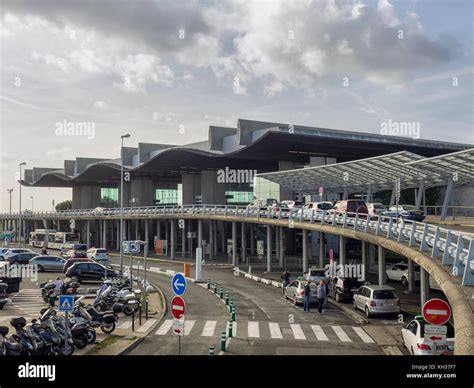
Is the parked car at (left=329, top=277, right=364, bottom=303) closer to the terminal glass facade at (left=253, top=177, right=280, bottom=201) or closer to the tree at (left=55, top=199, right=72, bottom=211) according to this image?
the terminal glass facade at (left=253, top=177, right=280, bottom=201)

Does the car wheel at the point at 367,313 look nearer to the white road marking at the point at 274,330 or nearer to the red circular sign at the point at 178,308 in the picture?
the white road marking at the point at 274,330

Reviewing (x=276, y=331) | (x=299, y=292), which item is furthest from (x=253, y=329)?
(x=299, y=292)

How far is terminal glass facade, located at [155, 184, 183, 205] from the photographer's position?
110m

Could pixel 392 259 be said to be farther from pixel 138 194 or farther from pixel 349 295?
pixel 138 194

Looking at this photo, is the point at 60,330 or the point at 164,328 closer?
the point at 60,330

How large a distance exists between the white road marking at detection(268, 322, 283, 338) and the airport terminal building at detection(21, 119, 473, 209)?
35.9m

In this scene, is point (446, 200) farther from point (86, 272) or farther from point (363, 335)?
point (86, 272)

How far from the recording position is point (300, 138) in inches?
2330

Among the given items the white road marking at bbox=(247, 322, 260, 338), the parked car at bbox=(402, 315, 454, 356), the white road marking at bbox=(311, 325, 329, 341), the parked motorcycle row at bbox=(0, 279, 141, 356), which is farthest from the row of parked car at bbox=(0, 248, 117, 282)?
the parked car at bbox=(402, 315, 454, 356)

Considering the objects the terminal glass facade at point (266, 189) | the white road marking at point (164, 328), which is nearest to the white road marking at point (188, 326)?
the white road marking at point (164, 328)

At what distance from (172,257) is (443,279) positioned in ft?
157

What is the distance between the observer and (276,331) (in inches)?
859

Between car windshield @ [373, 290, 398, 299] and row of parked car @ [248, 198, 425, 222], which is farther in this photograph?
row of parked car @ [248, 198, 425, 222]

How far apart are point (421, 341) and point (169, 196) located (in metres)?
99.3
